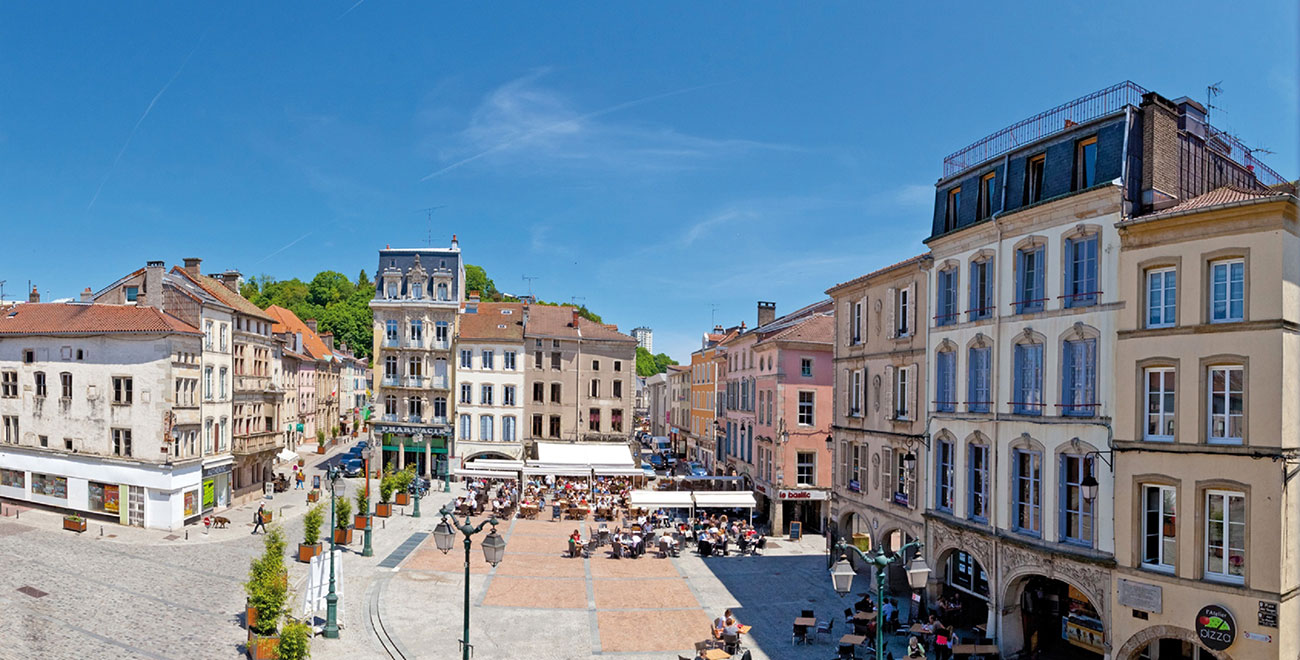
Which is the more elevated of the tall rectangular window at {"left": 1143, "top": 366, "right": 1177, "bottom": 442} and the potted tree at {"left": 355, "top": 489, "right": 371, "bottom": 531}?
the tall rectangular window at {"left": 1143, "top": 366, "right": 1177, "bottom": 442}

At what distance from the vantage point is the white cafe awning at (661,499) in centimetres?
3659

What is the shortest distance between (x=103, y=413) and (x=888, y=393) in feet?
116

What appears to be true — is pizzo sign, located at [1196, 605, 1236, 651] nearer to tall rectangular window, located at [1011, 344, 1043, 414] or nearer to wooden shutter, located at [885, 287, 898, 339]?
tall rectangular window, located at [1011, 344, 1043, 414]

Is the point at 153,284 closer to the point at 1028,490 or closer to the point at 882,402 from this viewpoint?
the point at 882,402

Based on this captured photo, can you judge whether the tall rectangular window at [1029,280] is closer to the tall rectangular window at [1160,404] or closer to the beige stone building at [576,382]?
the tall rectangular window at [1160,404]

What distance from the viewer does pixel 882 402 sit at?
28016mm

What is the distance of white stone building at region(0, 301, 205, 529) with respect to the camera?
35906mm

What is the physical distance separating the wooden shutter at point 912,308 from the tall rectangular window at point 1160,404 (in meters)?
9.10

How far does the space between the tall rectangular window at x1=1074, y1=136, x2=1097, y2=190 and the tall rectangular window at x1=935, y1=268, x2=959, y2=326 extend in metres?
4.54

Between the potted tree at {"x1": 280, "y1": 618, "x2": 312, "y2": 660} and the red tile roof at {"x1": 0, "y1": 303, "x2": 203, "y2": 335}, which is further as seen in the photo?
the red tile roof at {"x1": 0, "y1": 303, "x2": 203, "y2": 335}

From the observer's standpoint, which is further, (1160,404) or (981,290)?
(981,290)

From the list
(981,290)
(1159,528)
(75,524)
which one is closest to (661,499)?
(981,290)

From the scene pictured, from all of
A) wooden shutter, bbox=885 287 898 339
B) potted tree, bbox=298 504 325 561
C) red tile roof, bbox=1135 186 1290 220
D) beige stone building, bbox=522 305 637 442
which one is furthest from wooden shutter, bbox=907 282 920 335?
beige stone building, bbox=522 305 637 442

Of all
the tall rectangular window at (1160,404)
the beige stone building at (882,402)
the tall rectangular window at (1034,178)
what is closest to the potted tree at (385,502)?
the beige stone building at (882,402)
